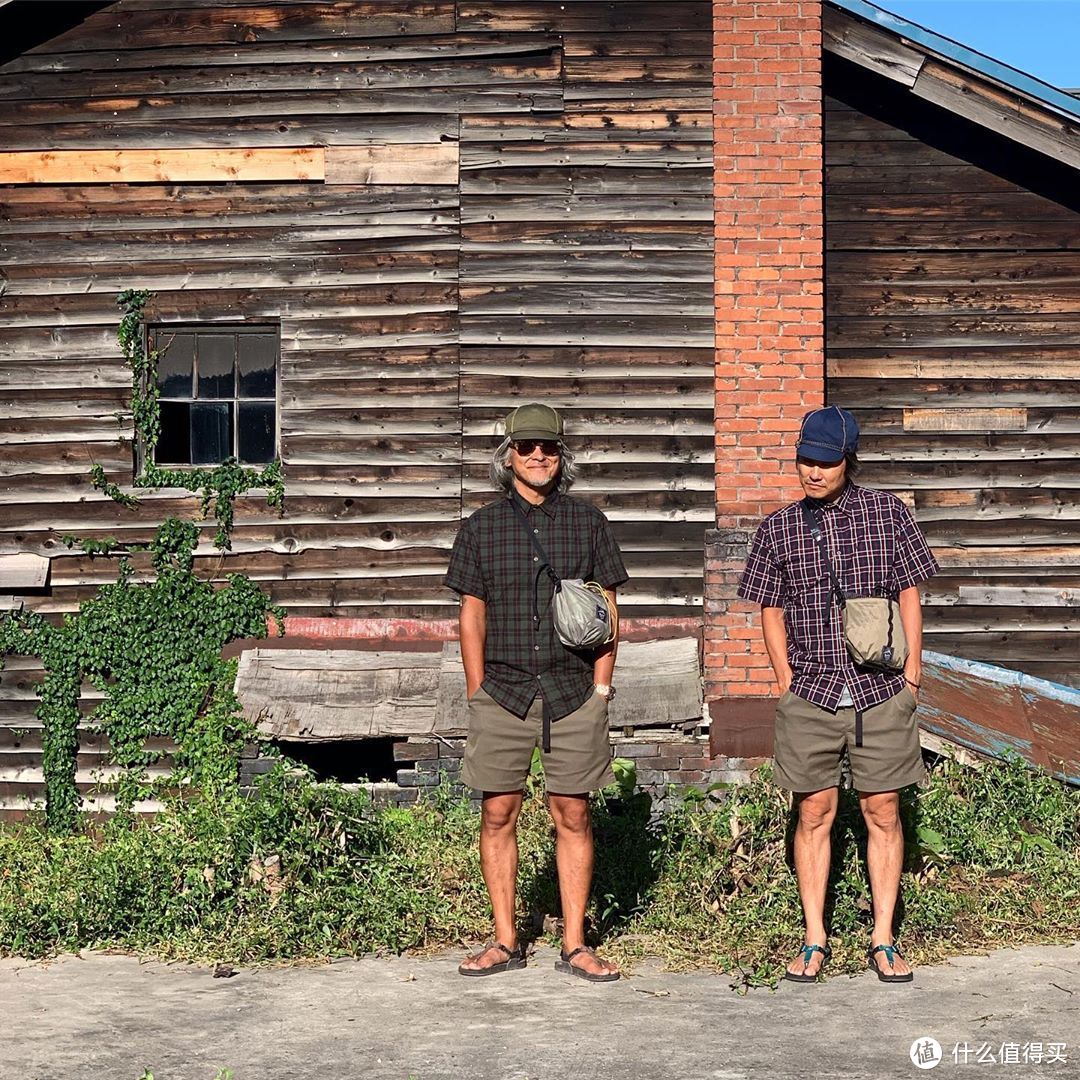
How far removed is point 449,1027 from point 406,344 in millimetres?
5207

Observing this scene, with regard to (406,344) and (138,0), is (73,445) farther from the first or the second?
(138,0)

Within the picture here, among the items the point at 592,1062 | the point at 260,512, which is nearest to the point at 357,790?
the point at 260,512

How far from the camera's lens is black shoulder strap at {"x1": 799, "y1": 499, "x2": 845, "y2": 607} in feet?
18.5

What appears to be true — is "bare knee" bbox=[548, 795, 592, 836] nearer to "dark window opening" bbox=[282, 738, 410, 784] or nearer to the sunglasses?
the sunglasses

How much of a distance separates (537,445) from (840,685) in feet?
4.92

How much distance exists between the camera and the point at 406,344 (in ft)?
30.5

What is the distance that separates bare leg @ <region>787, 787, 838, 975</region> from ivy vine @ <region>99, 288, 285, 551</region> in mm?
4745

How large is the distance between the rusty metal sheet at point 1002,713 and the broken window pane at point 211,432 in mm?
4629

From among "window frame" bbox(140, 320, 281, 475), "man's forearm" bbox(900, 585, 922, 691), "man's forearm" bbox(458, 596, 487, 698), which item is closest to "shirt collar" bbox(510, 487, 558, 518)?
"man's forearm" bbox(458, 596, 487, 698)

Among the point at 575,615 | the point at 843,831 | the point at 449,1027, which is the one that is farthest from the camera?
the point at 843,831

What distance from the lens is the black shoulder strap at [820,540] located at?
5648 millimetres

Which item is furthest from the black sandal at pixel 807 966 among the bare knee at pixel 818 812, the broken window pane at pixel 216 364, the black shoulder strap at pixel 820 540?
the broken window pane at pixel 216 364

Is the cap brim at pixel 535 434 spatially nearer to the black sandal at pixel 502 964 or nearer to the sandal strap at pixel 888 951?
the black sandal at pixel 502 964

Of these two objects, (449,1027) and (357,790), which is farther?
(357,790)
